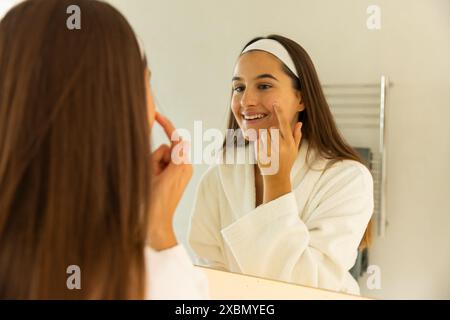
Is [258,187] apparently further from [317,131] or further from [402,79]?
[402,79]

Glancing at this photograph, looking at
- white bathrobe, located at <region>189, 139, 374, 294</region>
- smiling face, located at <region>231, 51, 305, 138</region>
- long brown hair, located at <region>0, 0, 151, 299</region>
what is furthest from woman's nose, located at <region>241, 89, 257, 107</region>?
long brown hair, located at <region>0, 0, 151, 299</region>

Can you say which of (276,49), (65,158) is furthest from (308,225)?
(65,158)

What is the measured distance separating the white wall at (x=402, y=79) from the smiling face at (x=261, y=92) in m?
0.05

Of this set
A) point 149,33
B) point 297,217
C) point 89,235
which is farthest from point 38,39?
point 297,217

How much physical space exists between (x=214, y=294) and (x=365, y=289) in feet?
1.00

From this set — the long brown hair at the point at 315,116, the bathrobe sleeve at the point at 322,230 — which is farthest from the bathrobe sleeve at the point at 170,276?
the long brown hair at the point at 315,116

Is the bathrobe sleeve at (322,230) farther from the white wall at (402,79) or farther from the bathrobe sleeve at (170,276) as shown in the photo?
the bathrobe sleeve at (170,276)

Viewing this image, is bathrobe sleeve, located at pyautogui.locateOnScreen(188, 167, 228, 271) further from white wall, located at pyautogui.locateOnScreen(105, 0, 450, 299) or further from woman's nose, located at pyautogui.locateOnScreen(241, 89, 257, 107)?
white wall, located at pyautogui.locateOnScreen(105, 0, 450, 299)

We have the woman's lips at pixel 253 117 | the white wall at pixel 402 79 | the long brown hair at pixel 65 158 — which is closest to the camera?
the long brown hair at pixel 65 158

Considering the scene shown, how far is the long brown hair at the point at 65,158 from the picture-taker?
58 centimetres

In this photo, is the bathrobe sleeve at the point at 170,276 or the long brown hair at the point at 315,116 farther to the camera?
the long brown hair at the point at 315,116

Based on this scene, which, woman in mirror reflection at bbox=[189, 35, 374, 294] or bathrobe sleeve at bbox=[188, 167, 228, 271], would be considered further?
bathrobe sleeve at bbox=[188, 167, 228, 271]

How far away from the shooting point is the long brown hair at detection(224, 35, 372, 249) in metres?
0.85

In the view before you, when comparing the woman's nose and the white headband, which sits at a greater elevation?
the white headband
